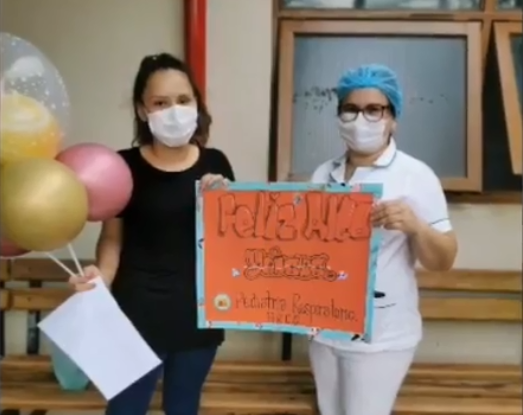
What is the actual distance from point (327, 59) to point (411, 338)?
2.83 ft

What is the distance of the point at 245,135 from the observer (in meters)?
1.95

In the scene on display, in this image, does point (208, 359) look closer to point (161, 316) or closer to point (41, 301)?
point (161, 316)

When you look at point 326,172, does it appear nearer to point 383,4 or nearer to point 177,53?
point 177,53

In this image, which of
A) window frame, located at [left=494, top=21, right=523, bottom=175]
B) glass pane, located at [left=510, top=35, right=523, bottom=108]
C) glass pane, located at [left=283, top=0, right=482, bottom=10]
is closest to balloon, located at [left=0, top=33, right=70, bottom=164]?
glass pane, located at [left=283, top=0, right=482, bottom=10]

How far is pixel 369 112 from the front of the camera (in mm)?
1419

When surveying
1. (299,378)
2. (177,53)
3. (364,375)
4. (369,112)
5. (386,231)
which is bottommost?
(299,378)

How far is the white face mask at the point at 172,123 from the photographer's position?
1.43 m

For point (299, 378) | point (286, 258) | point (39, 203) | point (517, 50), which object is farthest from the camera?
point (517, 50)

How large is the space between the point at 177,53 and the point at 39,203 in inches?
29.3

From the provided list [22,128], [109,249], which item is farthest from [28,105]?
[109,249]

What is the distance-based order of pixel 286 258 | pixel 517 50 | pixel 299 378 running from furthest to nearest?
pixel 517 50 → pixel 299 378 → pixel 286 258

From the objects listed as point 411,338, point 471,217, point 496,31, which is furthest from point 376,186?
point 496,31

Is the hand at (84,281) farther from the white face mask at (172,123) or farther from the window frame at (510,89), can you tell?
the window frame at (510,89)

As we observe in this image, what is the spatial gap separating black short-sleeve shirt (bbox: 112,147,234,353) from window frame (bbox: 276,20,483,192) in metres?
0.49
